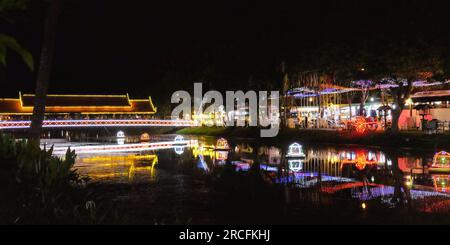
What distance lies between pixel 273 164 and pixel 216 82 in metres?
32.4

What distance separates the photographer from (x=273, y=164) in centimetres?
2498

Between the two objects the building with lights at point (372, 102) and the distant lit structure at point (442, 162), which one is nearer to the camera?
the distant lit structure at point (442, 162)

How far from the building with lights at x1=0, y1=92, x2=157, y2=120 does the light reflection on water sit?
38.5 metres

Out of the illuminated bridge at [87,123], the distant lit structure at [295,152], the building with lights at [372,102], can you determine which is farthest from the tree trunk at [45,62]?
the illuminated bridge at [87,123]

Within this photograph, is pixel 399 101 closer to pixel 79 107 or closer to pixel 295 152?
pixel 295 152

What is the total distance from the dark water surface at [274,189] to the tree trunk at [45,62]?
9.71 feet

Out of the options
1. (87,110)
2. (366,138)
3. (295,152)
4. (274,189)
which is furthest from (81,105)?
(274,189)

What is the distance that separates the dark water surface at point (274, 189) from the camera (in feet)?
40.7

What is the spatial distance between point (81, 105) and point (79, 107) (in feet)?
1.94

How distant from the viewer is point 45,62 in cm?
1816

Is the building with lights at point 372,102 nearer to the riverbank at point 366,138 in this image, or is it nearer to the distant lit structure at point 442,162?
the riverbank at point 366,138

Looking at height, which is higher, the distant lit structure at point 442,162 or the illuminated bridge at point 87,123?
the illuminated bridge at point 87,123
